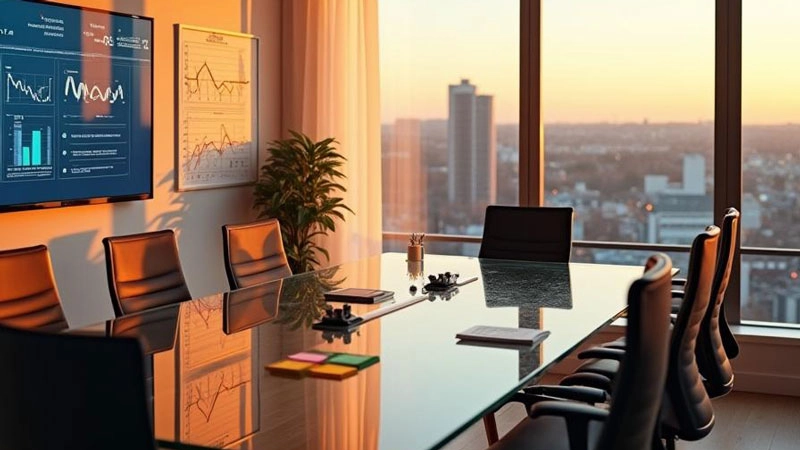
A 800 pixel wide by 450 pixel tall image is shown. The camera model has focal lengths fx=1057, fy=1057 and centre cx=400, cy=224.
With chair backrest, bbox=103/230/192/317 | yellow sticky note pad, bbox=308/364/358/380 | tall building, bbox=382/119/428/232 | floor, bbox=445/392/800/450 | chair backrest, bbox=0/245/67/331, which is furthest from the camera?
tall building, bbox=382/119/428/232

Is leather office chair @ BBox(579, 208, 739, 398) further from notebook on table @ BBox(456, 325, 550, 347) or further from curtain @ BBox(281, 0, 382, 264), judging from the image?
curtain @ BBox(281, 0, 382, 264)

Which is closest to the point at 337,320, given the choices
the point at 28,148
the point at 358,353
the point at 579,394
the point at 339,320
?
the point at 339,320

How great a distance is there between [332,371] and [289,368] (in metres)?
0.13

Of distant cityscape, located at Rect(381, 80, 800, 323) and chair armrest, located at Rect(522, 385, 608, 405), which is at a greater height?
distant cityscape, located at Rect(381, 80, 800, 323)

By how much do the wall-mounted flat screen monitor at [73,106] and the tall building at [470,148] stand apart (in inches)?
86.3

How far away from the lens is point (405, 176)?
7.37 meters

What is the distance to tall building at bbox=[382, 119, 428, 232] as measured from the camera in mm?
7348

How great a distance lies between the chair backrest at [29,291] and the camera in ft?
12.4

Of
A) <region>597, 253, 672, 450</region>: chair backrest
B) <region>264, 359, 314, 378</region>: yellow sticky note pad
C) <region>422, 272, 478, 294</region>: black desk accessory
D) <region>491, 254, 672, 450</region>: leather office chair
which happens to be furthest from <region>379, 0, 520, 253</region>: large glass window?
<region>597, 253, 672, 450</region>: chair backrest

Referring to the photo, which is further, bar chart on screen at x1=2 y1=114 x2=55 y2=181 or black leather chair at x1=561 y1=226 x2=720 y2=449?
bar chart on screen at x1=2 y1=114 x2=55 y2=181

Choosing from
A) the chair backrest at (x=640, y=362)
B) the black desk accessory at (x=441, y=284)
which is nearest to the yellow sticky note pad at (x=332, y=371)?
the chair backrest at (x=640, y=362)

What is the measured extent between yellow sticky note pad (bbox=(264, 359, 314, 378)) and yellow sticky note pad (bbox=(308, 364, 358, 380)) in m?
0.03

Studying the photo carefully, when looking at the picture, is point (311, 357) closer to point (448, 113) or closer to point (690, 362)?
point (690, 362)

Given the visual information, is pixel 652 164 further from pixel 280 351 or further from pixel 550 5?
pixel 280 351
